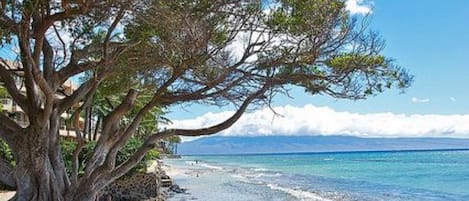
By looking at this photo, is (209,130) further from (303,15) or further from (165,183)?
(165,183)

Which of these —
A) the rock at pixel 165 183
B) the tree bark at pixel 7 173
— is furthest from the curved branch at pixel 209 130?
the rock at pixel 165 183

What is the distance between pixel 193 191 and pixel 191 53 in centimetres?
2662

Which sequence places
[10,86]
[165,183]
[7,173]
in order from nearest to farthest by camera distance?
[7,173]
[10,86]
[165,183]

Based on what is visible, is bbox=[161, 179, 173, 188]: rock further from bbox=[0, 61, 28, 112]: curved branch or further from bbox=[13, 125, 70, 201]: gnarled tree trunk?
bbox=[13, 125, 70, 201]: gnarled tree trunk

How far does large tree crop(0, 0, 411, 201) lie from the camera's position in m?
8.83

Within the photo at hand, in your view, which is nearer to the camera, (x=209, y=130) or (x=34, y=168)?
(x=34, y=168)

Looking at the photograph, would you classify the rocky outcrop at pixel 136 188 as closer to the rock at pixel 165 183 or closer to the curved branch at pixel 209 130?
the rock at pixel 165 183

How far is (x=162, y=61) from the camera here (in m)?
9.88

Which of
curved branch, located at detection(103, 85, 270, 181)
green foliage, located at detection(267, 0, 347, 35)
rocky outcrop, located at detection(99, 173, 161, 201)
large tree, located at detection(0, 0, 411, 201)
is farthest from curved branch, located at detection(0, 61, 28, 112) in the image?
rocky outcrop, located at detection(99, 173, 161, 201)

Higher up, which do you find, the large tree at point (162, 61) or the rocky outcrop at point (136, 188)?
the large tree at point (162, 61)

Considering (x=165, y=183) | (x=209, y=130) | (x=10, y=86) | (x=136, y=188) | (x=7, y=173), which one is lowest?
(x=165, y=183)

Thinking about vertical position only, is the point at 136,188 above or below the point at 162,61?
below

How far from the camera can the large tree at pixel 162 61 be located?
883 cm

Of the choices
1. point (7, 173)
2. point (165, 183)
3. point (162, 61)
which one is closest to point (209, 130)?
point (162, 61)
